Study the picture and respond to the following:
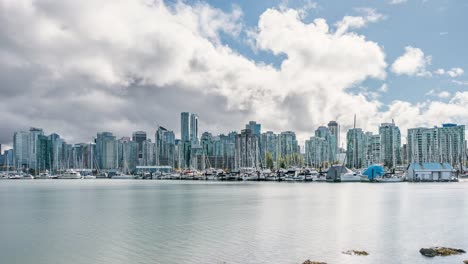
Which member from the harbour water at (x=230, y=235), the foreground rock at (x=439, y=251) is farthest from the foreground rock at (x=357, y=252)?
the foreground rock at (x=439, y=251)

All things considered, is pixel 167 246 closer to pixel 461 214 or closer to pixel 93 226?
pixel 93 226

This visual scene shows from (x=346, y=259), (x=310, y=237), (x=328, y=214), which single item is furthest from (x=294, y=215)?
(x=346, y=259)

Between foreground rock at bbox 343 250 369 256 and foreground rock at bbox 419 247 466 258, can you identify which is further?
foreground rock at bbox 343 250 369 256

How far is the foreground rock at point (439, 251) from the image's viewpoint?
39281 millimetres

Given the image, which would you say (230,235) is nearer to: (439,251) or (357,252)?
(357,252)

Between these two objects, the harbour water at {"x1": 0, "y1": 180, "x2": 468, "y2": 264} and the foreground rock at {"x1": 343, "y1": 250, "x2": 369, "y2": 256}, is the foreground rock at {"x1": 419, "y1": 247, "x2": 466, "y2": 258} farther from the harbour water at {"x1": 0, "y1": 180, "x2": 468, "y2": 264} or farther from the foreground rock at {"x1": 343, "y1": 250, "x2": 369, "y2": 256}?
the foreground rock at {"x1": 343, "y1": 250, "x2": 369, "y2": 256}

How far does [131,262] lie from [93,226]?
24772 mm

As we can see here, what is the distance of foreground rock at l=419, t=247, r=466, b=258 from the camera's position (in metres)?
39.3

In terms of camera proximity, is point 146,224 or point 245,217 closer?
point 146,224

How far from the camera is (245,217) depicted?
69.8 m

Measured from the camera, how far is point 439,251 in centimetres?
3972

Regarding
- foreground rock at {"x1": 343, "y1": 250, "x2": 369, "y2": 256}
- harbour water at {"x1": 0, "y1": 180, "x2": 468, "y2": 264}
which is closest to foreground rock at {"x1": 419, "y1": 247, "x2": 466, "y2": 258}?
harbour water at {"x1": 0, "y1": 180, "x2": 468, "y2": 264}

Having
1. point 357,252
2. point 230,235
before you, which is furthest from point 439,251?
point 230,235

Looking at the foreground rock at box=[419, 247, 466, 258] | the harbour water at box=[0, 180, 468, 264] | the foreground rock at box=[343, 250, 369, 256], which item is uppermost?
the foreground rock at box=[419, 247, 466, 258]
